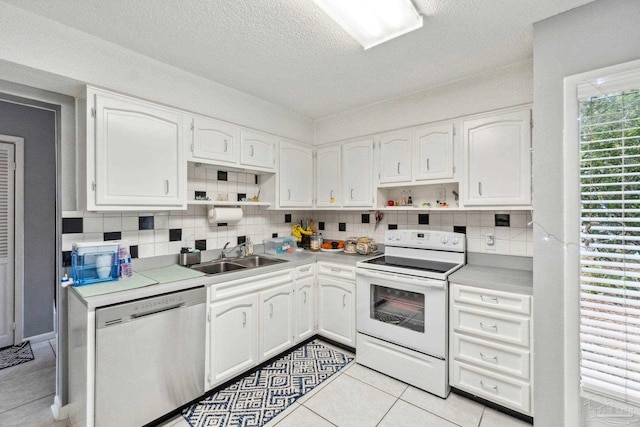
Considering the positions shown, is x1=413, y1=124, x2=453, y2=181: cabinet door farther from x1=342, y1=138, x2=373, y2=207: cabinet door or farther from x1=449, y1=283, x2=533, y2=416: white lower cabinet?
x1=449, y1=283, x2=533, y2=416: white lower cabinet

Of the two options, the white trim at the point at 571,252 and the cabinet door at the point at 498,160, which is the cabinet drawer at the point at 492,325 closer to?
the white trim at the point at 571,252

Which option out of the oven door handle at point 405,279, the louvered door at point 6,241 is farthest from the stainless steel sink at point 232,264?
the louvered door at point 6,241

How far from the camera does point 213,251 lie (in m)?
2.64

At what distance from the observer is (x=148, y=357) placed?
168 cm

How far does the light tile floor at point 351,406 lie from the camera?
1795mm

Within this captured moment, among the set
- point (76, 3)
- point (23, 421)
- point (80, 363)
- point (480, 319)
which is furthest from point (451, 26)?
point (23, 421)

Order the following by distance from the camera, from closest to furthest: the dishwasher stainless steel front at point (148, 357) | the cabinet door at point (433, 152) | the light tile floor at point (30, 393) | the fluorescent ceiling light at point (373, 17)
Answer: the fluorescent ceiling light at point (373, 17) < the dishwasher stainless steel front at point (148, 357) < the light tile floor at point (30, 393) < the cabinet door at point (433, 152)

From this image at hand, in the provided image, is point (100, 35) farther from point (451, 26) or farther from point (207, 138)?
point (451, 26)

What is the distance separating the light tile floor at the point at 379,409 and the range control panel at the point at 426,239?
1.12m

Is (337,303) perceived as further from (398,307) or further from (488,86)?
(488,86)

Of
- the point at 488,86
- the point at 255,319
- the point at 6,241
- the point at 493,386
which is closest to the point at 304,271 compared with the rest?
the point at 255,319

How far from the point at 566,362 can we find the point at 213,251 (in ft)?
8.52

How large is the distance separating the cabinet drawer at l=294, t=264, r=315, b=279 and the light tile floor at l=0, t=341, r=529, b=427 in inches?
34.3

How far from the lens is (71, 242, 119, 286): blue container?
1759mm
